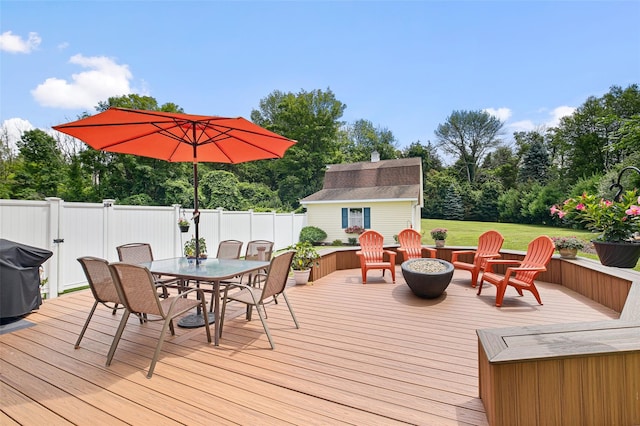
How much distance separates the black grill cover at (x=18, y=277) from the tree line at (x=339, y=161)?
13321 millimetres

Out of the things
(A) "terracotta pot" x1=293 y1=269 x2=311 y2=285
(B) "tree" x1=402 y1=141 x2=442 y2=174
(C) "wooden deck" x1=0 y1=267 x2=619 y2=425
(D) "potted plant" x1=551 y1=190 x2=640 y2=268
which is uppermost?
(B) "tree" x1=402 y1=141 x2=442 y2=174

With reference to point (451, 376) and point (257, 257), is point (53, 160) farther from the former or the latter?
point (451, 376)

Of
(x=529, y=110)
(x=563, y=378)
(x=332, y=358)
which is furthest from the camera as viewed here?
(x=529, y=110)

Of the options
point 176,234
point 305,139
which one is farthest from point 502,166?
point 176,234

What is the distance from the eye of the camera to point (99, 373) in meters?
2.51

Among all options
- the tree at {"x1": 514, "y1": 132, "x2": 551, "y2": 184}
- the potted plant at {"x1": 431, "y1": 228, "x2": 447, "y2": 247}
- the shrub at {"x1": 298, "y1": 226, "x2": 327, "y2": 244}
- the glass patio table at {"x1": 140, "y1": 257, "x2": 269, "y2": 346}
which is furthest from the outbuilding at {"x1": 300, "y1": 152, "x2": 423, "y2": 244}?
the tree at {"x1": 514, "y1": 132, "x2": 551, "y2": 184}

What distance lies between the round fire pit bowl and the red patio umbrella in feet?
9.50

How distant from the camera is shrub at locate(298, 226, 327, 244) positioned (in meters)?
14.8

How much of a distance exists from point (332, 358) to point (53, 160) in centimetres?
2275

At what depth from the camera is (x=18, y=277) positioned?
3676mm

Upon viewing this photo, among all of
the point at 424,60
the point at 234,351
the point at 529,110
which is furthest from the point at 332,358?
the point at 529,110

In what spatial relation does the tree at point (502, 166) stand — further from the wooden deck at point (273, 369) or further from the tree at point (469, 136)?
the wooden deck at point (273, 369)

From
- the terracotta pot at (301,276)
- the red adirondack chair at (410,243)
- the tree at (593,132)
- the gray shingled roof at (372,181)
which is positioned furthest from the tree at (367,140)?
the terracotta pot at (301,276)

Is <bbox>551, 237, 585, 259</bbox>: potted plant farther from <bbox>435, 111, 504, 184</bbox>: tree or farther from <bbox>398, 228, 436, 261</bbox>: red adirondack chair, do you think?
<bbox>435, 111, 504, 184</bbox>: tree
